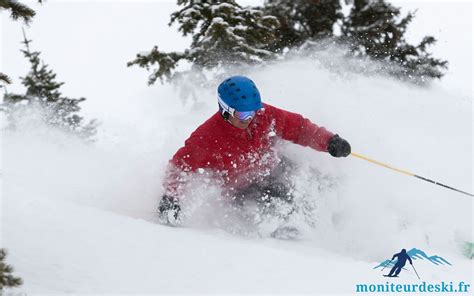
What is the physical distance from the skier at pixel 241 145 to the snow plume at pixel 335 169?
269 mm

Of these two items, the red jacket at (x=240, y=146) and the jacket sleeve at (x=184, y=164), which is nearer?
the jacket sleeve at (x=184, y=164)

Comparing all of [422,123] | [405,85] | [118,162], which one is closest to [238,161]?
[118,162]

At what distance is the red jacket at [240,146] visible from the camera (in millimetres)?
5427

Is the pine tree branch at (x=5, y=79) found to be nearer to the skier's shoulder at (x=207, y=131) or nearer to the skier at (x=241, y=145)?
the skier at (x=241, y=145)

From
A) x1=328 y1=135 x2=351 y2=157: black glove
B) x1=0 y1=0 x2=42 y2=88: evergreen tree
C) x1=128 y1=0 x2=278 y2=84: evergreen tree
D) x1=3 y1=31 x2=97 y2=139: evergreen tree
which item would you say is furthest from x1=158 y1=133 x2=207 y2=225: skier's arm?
x1=3 y1=31 x2=97 y2=139: evergreen tree

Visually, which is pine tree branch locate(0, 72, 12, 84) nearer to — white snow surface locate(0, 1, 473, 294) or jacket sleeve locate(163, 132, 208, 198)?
white snow surface locate(0, 1, 473, 294)

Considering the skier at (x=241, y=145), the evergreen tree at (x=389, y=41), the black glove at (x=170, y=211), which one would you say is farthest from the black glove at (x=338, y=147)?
the evergreen tree at (x=389, y=41)

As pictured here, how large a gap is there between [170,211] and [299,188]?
70.0 inches

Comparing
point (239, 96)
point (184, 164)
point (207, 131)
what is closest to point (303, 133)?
point (239, 96)

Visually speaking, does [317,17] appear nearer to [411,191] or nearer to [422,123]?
[422,123]

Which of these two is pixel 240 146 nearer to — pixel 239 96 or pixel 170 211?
pixel 239 96

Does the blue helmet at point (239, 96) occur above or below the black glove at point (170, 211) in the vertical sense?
above

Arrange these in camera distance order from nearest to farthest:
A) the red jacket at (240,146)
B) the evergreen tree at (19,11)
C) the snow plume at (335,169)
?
the evergreen tree at (19,11), the red jacket at (240,146), the snow plume at (335,169)

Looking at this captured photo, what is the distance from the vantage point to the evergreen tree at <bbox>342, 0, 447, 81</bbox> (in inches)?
529
